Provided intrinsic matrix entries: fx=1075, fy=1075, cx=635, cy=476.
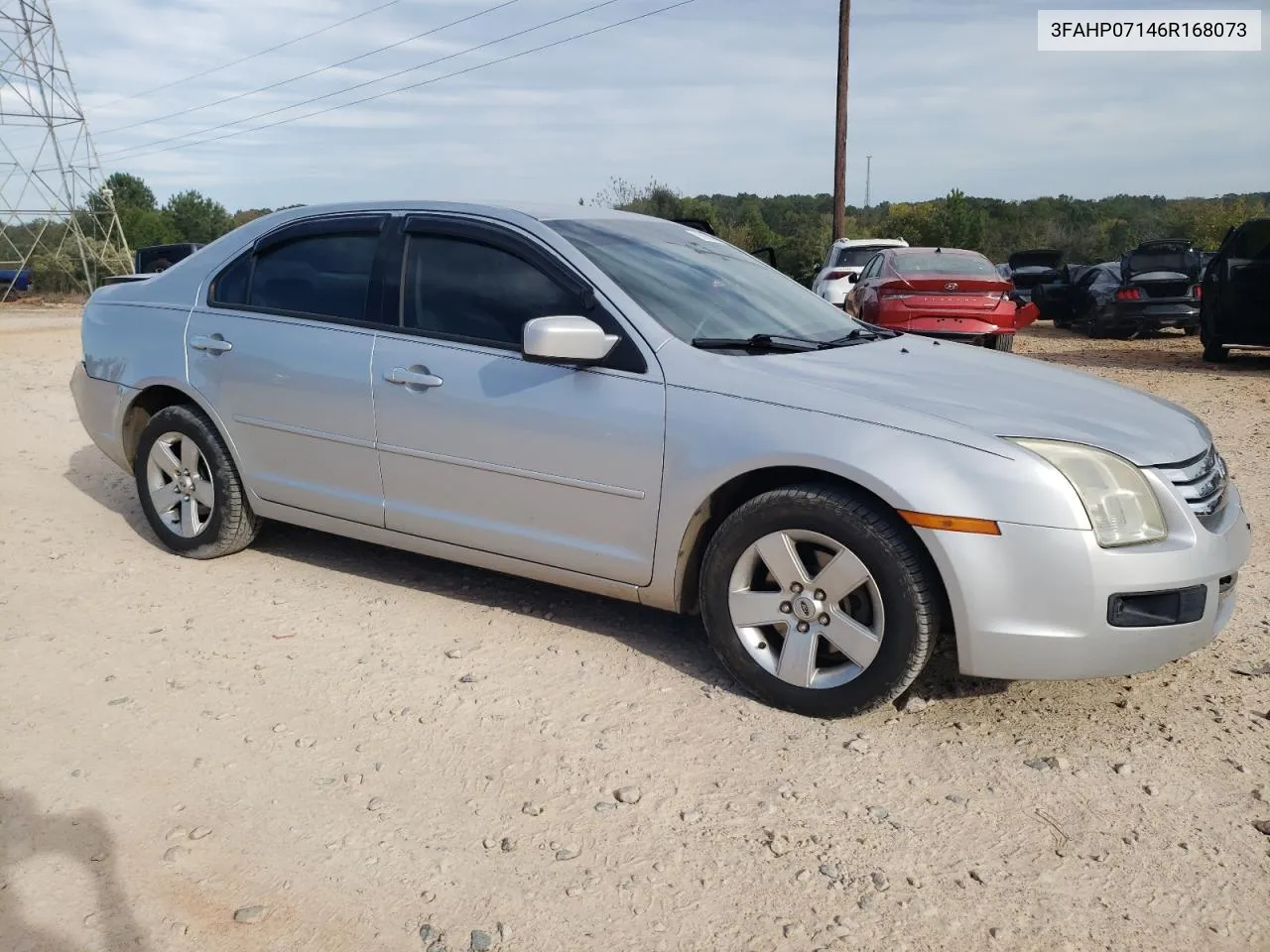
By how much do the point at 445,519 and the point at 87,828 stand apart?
5.65ft

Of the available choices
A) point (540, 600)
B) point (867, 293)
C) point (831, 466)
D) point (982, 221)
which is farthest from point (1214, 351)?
point (982, 221)

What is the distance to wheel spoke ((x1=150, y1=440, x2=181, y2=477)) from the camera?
5.12m

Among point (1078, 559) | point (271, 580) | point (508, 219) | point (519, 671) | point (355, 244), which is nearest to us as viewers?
point (1078, 559)

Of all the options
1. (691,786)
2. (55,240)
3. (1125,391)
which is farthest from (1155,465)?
(55,240)

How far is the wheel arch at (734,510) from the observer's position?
331 cm

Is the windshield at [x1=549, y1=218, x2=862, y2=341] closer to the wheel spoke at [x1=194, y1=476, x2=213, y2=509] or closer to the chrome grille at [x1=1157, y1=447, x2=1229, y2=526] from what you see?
the chrome grille at [x1=1157, y1=447, x2=1229, y2=526]

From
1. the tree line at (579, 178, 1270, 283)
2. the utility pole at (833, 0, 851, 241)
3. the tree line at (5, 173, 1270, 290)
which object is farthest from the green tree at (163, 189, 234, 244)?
the utility pole at (833, 0, 851, 241)

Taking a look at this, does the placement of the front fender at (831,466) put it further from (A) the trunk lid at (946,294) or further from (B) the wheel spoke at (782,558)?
(A) the trunk lid at (946,294)

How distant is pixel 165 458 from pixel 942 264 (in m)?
9.43

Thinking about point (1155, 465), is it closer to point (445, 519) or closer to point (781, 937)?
point (781, 937)

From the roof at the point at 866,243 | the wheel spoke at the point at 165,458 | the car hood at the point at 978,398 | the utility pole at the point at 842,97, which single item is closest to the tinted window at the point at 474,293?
the car hood at the point at 978,398

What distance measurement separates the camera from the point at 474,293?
13.9ft

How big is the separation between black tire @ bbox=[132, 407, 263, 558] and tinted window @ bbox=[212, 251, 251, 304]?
1.80 feet

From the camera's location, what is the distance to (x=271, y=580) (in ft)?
16.2
